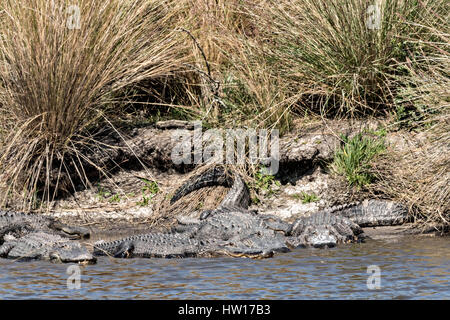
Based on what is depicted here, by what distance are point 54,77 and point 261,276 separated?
310 centimetres

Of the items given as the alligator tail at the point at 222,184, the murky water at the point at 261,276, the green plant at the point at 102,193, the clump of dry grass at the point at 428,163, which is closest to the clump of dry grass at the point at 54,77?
the green plant at the point at 102,193

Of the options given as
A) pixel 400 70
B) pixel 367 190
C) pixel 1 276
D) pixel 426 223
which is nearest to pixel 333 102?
pixel 400 70

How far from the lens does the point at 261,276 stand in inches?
239

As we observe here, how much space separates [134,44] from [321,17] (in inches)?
77.2

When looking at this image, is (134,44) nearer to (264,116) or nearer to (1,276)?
(264,116)

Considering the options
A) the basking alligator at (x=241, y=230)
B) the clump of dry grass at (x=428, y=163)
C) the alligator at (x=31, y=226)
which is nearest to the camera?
the basking alligator at (x=241, y=230)

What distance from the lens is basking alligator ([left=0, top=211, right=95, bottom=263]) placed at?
6617 millimetres

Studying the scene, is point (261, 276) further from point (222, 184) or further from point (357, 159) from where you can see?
point (222, 184)

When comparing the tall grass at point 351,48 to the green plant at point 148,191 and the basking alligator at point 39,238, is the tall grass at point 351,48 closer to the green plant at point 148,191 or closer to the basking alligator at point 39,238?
the green plant at point 148,191

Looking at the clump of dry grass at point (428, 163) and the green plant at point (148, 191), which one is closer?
the clump of dry grass at point (428, 163)

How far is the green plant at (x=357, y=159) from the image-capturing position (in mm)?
7953

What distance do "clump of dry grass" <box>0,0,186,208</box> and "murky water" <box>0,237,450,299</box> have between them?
4.91 feet

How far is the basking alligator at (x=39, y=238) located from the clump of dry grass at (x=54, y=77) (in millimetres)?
318

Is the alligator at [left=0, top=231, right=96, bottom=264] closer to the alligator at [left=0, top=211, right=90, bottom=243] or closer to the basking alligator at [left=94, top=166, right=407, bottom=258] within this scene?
the basking alligator at [left=94, top=166, right=407, bottom=258]
